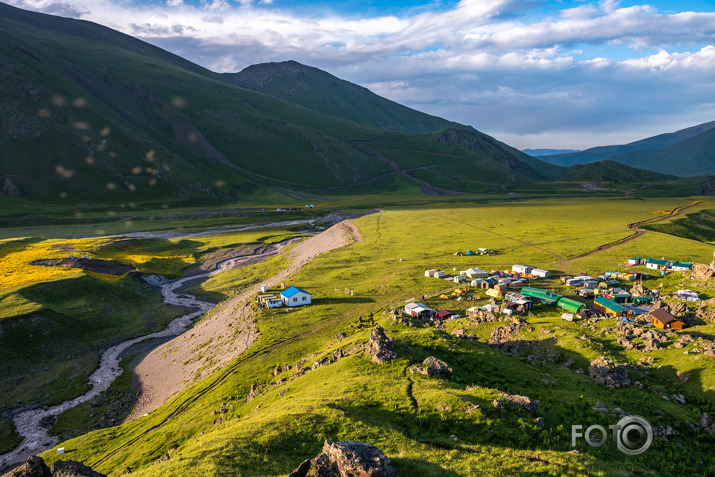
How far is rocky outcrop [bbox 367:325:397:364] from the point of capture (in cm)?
3919

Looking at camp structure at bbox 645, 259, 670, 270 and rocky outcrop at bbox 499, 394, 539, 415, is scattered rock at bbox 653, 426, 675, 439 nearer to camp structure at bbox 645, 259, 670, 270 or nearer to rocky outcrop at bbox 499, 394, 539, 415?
rocky outcrop at bbox 499, 394, 539, 415

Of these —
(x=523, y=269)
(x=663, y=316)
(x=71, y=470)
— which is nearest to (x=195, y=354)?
(x=71, y=470)

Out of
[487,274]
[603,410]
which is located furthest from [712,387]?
[487,274]

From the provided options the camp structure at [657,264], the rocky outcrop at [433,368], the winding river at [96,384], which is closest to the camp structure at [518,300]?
the rocky outcrop at [433,368]

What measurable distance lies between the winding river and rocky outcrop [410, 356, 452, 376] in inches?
1754

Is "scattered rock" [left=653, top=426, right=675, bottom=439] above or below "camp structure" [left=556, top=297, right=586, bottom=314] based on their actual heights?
below

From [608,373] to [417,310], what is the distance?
93.1 feet

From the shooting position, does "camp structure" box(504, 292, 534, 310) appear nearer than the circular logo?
No

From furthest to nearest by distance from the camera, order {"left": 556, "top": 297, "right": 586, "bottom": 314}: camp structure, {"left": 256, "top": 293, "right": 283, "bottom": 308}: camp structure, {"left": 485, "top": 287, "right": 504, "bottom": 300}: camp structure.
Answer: {"left": 256, "top": 293, "right": 283, "bottom": 308}: camp structure
{"left": 485, "top": 287, "right": 504, "bottom": 300}: camp structure
{"left": 556, "top": 297, "right": 586, "bottom": 314}: camp structure

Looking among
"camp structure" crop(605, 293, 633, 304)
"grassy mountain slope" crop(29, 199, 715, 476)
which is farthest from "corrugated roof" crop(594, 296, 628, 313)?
"grassy mountain slope" crop(29, 199, 715, 476)

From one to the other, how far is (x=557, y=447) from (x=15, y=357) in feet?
262

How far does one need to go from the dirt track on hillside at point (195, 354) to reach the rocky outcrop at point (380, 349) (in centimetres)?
2489

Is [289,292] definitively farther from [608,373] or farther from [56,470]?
[608,373]

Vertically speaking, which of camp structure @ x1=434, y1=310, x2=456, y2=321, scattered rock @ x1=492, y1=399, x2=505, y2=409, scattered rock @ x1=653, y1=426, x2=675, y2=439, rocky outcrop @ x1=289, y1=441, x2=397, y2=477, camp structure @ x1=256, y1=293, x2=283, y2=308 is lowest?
camp structure @ x1=256, y1=293, x2=283, y2=308
